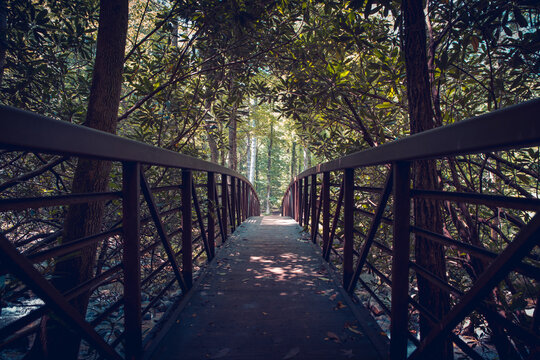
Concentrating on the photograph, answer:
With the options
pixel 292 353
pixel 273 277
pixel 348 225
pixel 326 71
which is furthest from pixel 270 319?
pixel 326 71

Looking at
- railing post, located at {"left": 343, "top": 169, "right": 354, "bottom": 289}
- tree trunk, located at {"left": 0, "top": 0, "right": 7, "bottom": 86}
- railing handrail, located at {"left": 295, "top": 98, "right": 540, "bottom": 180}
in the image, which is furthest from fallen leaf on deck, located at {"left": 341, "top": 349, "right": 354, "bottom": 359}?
tree trunk, located at {"left": 0, "top": 0, "right": 7, "bottom": 86}

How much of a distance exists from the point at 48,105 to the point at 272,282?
3918mm

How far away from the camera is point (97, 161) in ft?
7.55

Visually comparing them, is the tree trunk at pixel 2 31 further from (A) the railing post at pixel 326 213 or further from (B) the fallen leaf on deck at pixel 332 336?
(B) the fallen leaf on deck at pixel 332 336

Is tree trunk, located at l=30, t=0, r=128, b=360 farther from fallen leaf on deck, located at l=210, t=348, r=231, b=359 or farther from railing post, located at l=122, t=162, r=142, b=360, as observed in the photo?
fallen leaf on deck, located at l=210, t=348, r=231, b=359

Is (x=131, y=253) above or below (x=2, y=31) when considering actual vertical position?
below

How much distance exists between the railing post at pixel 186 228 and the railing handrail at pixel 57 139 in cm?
98

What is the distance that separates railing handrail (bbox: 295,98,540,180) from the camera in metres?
0.80

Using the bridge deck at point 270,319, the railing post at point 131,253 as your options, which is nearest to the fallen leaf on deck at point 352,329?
the bridge deck at point 270,319

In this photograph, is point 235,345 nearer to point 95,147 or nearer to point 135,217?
point 135,217

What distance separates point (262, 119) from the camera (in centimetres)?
1472

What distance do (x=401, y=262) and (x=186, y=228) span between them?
1.79 m

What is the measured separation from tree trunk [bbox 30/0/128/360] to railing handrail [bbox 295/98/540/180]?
2379 mm

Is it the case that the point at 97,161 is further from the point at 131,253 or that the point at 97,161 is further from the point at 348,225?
the point at 348,225
